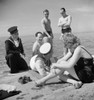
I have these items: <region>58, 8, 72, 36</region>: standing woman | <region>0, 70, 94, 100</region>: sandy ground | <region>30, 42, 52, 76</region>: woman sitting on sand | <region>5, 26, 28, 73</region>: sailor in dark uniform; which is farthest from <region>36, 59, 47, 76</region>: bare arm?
<region>58, 8, 72, 36</region>: standing woman

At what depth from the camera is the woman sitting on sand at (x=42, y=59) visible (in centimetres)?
738

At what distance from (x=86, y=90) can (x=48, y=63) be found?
8.55ft

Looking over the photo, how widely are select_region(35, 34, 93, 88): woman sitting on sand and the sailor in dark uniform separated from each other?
2.85 m

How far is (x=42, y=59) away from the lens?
752 cm

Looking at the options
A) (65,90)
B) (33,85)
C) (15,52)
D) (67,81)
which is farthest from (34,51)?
(65,90)

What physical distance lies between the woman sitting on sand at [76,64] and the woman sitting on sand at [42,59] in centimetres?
133

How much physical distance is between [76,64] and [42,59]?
175 centimetres

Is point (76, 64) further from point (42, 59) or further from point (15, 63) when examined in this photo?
point (15, 63)

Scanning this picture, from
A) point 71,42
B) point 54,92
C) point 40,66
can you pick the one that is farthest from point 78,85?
point 40,66

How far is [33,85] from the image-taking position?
6.61 metres

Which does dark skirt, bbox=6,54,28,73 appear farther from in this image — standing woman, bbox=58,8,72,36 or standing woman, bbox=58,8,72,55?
standing woman, bbox=58,8,72,36

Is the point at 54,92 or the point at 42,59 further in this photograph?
the point at 42,59

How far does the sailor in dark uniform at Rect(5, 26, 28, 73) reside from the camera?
27.7 ft

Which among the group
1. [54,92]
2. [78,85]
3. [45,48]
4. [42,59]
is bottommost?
[54,92]
